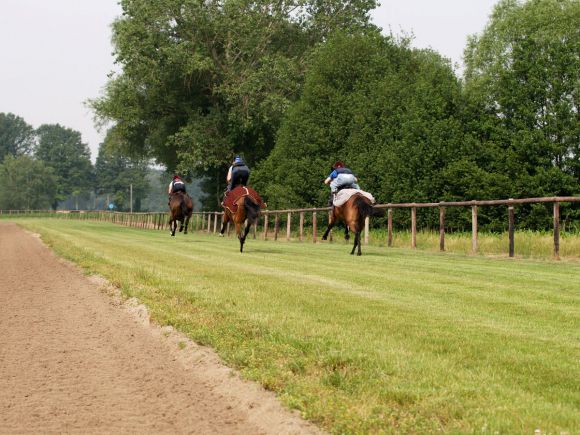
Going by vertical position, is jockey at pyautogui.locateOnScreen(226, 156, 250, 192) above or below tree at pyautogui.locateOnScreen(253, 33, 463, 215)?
below

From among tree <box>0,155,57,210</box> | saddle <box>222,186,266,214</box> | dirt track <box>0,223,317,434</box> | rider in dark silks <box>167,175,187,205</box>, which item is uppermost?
tree <box>0,155,57,210</box>

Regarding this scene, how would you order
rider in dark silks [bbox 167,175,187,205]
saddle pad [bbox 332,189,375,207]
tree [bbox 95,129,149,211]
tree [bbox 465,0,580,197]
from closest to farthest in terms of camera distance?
1. saddle pad [bbox 332,189,375,207]
2. rider in dark silks [bbox 167,175,187,205]
3. tree [bbox 465,0,580,197]
4. tree [bbox 95,129,149,211]

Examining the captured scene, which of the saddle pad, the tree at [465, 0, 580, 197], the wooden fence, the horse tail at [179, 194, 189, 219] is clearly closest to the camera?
the wooden fence

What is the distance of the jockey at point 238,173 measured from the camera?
20.2m

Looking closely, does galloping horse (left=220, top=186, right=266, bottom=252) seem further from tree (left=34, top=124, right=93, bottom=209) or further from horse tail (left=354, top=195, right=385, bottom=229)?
tree (left=34, top=124, right=93, bottom=209)

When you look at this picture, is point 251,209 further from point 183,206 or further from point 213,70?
point 213,70

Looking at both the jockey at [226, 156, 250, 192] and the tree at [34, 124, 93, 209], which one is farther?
the tree at [34, 124, 93, 209]

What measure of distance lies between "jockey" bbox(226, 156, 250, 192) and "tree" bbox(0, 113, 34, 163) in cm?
18102

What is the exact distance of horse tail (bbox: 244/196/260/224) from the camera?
19.9m

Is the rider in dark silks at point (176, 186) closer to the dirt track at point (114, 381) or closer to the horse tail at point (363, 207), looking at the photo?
the horse tail at point (363, 207)

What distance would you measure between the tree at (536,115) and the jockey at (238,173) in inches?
494

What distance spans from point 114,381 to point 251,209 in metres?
13.8

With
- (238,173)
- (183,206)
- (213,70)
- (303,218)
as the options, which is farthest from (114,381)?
(213,70)

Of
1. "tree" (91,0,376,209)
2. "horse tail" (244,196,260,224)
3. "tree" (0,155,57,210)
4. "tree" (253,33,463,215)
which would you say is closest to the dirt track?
"horse tail" (244,196,260,224)
